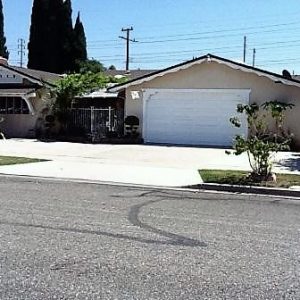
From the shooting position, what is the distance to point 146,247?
7016mm

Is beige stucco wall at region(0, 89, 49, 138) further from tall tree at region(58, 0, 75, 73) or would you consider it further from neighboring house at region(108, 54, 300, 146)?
tall tree at region(58, 0, 75, 73)

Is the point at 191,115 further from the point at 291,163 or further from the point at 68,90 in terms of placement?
the point at 291,163

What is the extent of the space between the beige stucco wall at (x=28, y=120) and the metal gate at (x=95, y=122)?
1797 mm

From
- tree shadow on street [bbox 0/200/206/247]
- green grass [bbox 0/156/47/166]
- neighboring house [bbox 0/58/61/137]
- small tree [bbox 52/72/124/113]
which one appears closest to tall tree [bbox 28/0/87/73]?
neighboring house [bbox 0/58/61/137]

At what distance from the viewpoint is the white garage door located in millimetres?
25719

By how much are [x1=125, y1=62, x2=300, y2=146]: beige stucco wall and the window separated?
643 cm

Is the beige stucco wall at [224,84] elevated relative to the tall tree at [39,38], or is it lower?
lower

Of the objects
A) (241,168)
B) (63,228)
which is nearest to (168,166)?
(241,168)

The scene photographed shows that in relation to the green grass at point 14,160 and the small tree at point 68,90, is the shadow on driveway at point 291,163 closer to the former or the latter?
the green grass at point 14,160

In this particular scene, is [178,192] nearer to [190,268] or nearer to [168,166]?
[168,166]

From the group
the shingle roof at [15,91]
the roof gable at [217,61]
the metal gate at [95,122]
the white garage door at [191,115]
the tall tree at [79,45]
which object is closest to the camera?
the roof gable at [217,61]

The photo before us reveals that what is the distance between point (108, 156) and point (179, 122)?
6904mm

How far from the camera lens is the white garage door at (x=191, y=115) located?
2572 cm

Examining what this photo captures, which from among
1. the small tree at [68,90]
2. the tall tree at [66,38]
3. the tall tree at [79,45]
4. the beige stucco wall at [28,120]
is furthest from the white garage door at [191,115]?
the tall tree at [66,38]
